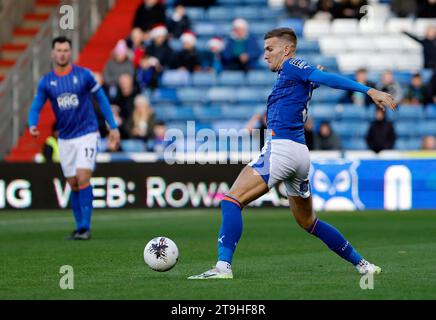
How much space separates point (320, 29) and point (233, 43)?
8.27 feet

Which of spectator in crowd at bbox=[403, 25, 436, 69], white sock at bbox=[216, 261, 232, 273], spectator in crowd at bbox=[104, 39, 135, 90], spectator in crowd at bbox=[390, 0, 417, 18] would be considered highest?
spectator in crowd at bbox=[390, 0, 417, 18]

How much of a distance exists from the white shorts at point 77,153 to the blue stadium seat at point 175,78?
10652mm

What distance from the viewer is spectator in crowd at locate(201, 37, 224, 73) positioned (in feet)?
80.7

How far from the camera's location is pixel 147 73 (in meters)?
24.1

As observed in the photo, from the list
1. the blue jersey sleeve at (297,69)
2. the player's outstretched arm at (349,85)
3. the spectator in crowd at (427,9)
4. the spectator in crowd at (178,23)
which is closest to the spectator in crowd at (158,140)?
the spectator in crowd at (178,23)

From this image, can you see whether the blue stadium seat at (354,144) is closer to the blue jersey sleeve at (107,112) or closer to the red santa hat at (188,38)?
the red santa hat at (188,38)

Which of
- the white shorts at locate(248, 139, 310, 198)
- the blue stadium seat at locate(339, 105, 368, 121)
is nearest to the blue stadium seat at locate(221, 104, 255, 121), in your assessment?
the blue stadium seat at locate(339, 105, 368, 121)

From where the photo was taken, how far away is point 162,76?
24.7 meters

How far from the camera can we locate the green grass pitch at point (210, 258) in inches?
327

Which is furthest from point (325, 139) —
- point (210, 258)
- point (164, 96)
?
point (210, 258)

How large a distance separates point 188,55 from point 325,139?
4.13 metres

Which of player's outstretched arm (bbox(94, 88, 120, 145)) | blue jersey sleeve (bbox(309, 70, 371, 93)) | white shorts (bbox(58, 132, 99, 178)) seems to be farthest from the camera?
white shorts (bbox(58, 132, 99, 178))

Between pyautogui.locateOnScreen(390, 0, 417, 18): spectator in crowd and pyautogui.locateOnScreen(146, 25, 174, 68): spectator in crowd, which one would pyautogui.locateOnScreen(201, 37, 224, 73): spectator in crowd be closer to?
pyautogui.locateOnScreen(146, 25, 174, 68): spectator in crowd

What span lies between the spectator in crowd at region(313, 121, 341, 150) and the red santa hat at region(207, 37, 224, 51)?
3731 mm
